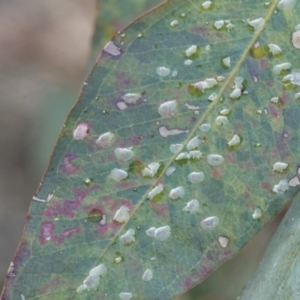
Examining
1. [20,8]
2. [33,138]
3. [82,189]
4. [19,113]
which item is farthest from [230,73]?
[20,8]

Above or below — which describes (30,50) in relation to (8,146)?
above

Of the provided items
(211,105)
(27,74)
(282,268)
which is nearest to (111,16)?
(211,105)

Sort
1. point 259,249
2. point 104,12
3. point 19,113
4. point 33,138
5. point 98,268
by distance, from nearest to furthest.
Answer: point 98,268
point 104,12
point 259,249
point 33,138
point 19,113

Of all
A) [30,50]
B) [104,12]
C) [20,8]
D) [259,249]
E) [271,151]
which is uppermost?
[104,12]

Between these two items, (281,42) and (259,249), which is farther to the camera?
(259,249)

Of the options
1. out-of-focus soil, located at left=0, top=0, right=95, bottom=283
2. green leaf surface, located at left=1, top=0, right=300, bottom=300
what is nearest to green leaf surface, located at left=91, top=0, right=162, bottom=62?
green leaf surface, located at left=1, top=0, right=300, bottom=300

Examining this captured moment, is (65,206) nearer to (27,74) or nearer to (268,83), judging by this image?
(268,83)

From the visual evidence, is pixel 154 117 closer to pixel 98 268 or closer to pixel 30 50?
pixel 98 268
